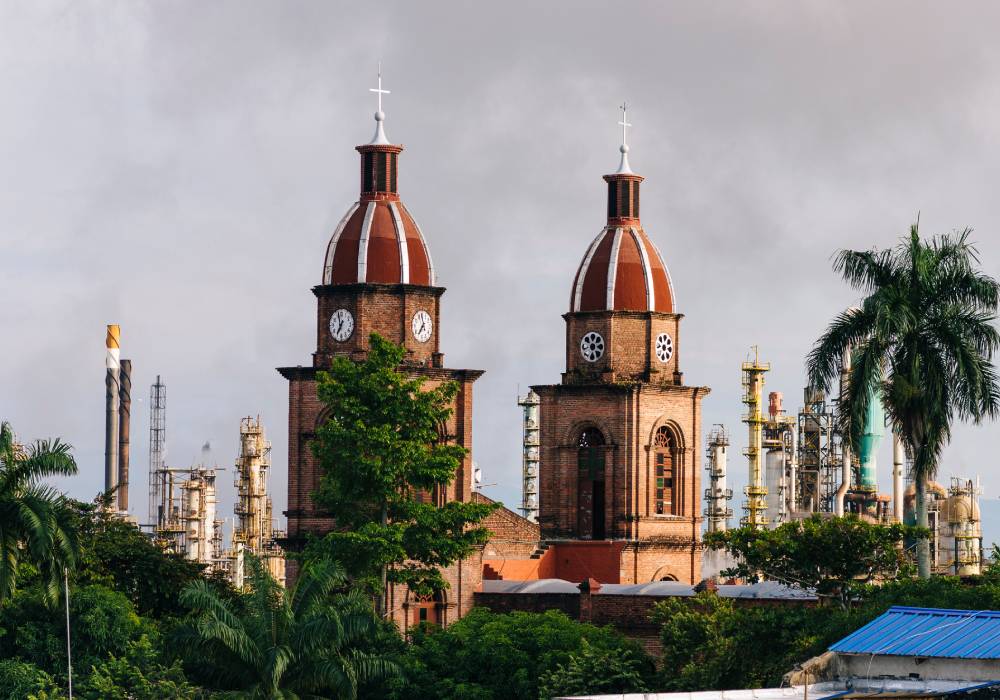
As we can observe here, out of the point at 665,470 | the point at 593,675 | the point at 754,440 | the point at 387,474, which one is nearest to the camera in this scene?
the point at 593,675

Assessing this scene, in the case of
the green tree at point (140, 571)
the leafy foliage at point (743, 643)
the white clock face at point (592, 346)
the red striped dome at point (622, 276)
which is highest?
the red striped dome at point (622, 276)

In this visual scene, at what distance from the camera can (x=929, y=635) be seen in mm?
47094

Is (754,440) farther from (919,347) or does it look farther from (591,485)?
(919,347)

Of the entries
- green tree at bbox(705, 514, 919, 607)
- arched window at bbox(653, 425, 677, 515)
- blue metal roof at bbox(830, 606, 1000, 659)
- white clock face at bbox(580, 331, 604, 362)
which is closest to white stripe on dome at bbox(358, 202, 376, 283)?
white clock face at bbox(580, 331, 604, 362)

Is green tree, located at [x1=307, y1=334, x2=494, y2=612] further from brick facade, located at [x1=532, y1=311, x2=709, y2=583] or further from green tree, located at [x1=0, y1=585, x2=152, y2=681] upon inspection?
brick facade, located at [x1=532, y1=311, x2=709, y2=583]

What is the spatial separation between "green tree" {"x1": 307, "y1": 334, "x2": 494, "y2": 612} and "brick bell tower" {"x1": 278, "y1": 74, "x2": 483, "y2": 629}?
23.0 feet

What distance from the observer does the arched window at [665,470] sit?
3034 inches

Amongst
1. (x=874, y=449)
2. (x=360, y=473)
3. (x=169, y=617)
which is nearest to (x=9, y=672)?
(x=169, y=617)

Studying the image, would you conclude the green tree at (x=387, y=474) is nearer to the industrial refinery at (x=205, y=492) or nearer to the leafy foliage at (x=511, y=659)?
the leafy foliage at (x=511, y=659)

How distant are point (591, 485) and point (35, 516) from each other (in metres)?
26.4

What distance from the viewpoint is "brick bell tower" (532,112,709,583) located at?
75.7 metres

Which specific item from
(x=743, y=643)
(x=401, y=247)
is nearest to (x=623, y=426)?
(x=401, y=247)

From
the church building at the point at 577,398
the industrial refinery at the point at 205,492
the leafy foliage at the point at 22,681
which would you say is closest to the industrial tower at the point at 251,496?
the industrial refinery at the point at 205,492

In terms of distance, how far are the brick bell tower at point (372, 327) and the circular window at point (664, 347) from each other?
729cm
